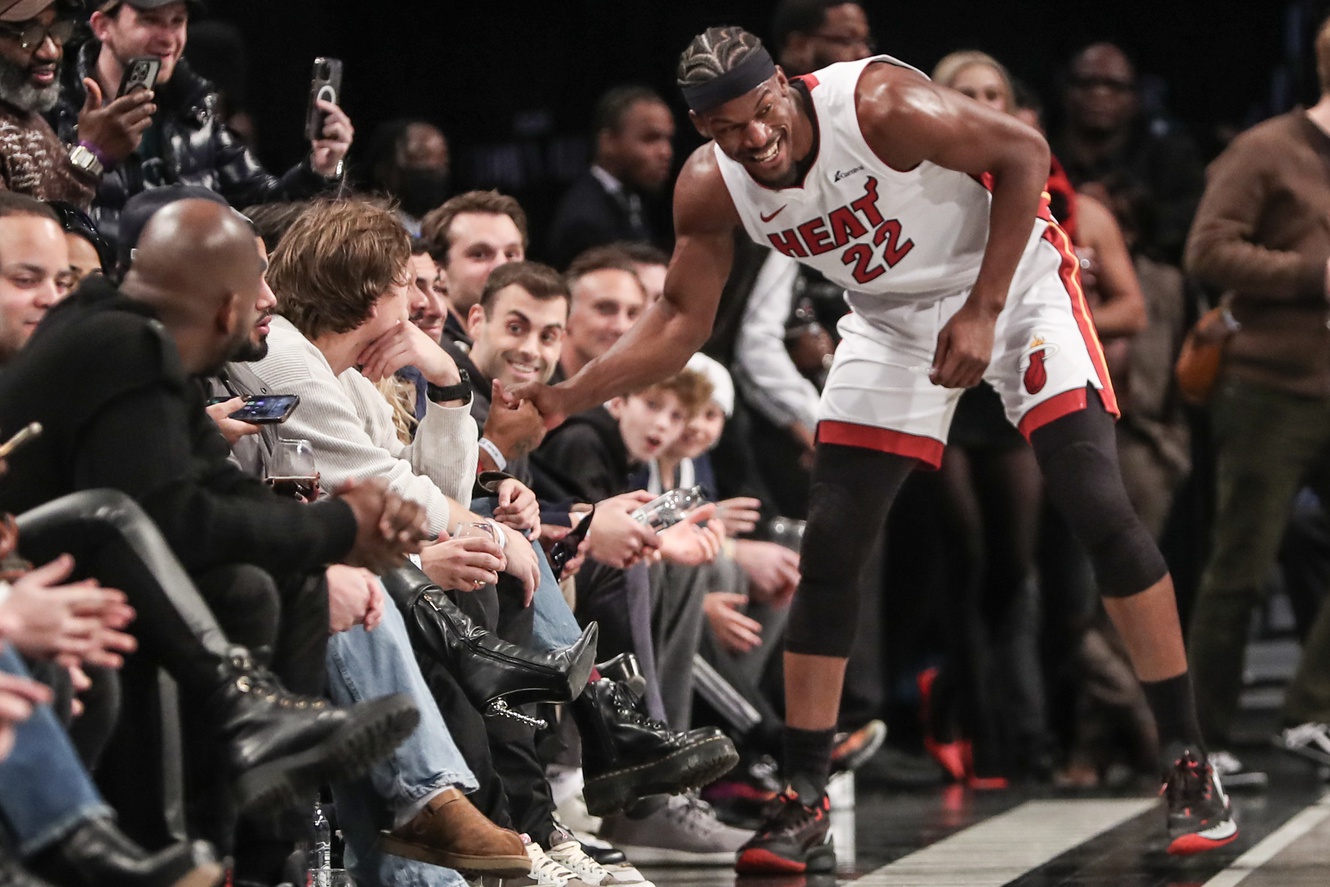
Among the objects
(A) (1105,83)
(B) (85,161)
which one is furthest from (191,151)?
(A) (1105,83)

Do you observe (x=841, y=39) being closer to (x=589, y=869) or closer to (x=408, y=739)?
(x=589, y=869)

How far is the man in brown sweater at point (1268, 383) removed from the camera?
191 inches

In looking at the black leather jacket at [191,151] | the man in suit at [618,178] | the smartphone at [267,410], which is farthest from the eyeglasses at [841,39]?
the smartphone at [267,410]

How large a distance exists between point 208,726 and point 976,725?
11.7 ft

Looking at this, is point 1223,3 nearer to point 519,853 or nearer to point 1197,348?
point 1197,348

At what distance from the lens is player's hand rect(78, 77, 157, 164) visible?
3.54 m

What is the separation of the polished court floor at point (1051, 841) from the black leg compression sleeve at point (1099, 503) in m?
0.51

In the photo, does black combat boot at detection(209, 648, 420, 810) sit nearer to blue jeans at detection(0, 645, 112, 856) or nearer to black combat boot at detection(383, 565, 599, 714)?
blue jeans at detection(0, 645, 112, 856)

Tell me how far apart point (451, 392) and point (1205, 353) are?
2597 mm

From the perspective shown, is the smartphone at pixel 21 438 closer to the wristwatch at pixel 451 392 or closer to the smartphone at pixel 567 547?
the wristwatch at pixel 451 392

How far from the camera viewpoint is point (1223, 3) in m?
7.63

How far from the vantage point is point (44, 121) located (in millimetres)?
3506

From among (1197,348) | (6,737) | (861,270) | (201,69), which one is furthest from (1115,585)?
(201,69)

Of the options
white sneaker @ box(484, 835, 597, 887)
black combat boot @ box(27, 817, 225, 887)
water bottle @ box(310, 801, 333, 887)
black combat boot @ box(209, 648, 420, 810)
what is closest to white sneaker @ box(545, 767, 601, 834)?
white sneaker @ box(484, 835, 597, 887)
